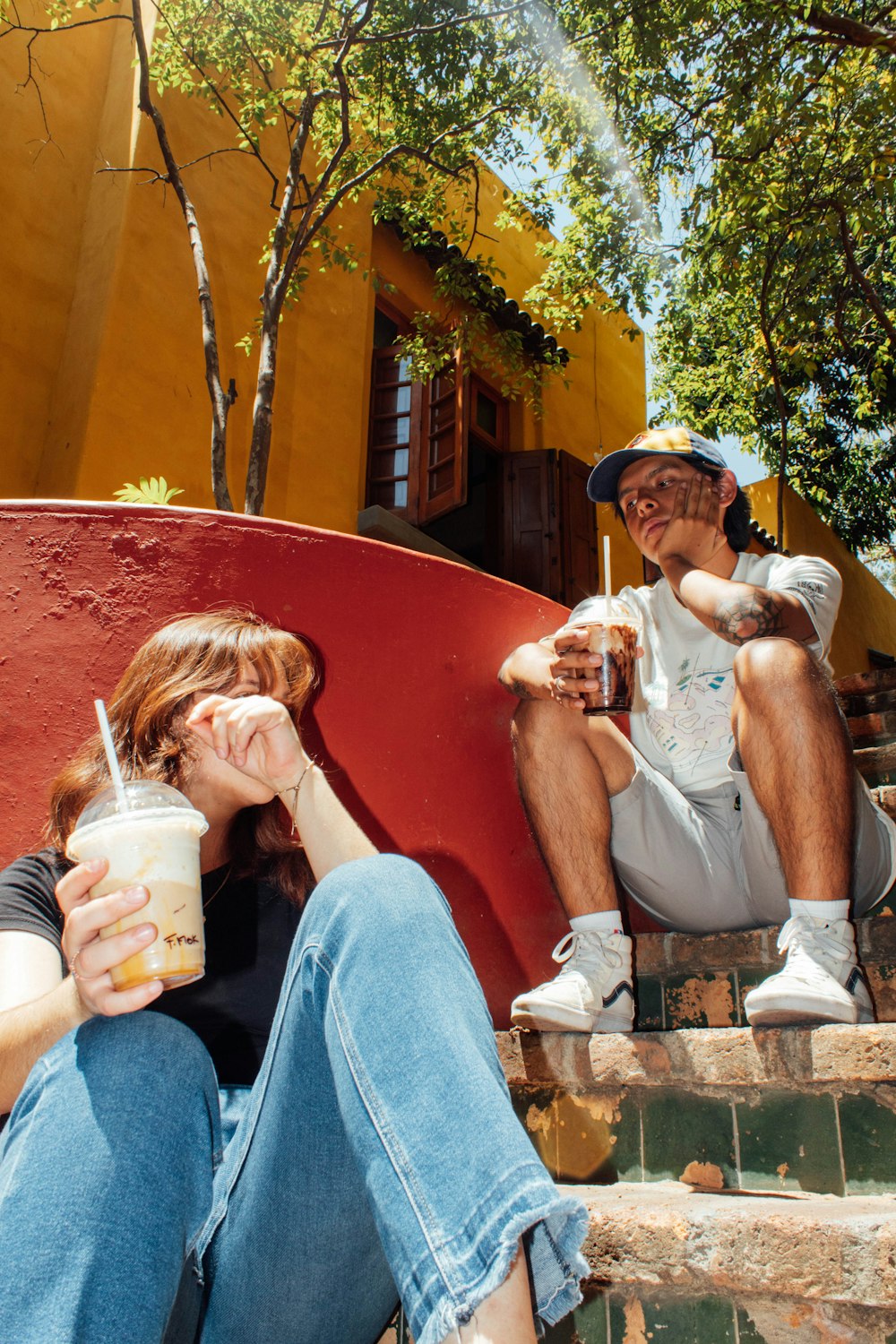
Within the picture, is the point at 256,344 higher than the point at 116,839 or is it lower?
higher

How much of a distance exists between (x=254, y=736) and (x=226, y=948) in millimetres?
323

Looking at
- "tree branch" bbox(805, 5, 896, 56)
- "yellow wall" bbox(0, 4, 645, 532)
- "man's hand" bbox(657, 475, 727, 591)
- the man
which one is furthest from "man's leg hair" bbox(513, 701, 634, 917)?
"tree branch" bbox(805, 5, 896, 56)

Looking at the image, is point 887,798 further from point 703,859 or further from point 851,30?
point 851,30

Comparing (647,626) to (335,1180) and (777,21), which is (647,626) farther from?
(777,21)

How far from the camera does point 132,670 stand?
5.53 ft

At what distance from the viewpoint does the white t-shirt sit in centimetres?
238

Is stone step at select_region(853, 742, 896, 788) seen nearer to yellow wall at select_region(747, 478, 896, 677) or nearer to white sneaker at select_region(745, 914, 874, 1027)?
white sneaker at select_region(745, 914, 874, 1027)

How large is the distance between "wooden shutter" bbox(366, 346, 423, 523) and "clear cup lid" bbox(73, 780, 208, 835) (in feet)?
23.1

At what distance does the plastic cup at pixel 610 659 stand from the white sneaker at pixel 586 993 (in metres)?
0.50

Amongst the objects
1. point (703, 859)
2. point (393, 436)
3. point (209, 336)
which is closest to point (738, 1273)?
point (703, 859)

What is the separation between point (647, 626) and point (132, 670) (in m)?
1.49

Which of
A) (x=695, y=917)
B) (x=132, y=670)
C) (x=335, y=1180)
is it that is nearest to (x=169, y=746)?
(x=132, y=670)

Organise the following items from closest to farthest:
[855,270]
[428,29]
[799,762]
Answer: [799,762] → [428,29] → [855,270]

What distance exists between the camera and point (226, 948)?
1506mm
